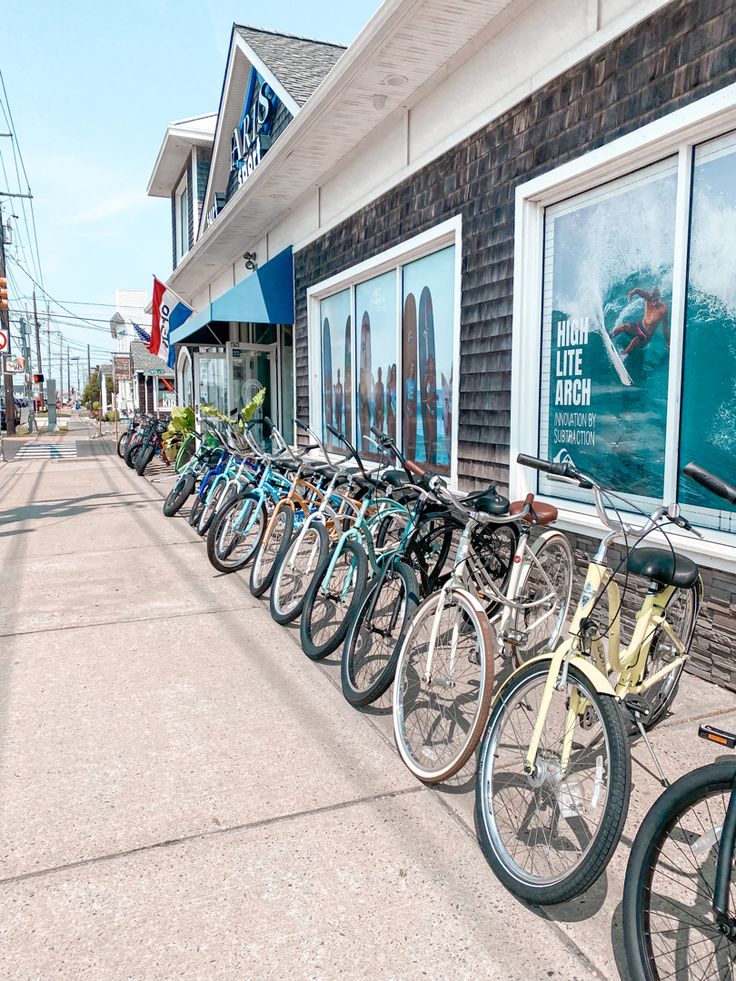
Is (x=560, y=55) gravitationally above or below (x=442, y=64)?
below

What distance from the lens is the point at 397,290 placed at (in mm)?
6746

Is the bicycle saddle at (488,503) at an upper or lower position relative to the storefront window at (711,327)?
lower

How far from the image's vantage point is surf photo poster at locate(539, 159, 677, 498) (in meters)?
3.95

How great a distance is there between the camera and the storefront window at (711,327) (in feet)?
11.5

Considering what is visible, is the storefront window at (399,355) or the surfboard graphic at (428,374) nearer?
the storefront window at (399,355)

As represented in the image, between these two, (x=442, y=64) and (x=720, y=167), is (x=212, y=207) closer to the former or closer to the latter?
(x=442, y=64)

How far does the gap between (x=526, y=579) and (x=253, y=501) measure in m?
2.70

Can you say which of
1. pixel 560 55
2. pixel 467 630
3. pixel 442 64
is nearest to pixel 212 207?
pixel 442 64

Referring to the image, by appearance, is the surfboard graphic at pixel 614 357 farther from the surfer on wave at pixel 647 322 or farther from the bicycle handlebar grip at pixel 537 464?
the bicycle handlebar grip at pixel 537 464

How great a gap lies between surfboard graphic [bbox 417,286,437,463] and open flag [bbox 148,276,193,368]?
27.8 ft

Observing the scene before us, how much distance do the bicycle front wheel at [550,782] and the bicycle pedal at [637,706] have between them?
30cm

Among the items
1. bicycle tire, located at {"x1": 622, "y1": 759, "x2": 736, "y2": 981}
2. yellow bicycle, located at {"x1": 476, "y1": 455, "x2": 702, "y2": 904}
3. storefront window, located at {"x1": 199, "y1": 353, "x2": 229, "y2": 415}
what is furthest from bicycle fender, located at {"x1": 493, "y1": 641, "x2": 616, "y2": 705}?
storefront window, located at {"x1": 199, "y1": 353, "x2": 229, "y2": 415}

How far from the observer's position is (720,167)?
354cm

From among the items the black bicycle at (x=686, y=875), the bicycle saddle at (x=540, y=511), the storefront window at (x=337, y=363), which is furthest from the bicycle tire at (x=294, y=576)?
the storefront window at (x=337, y=363)
